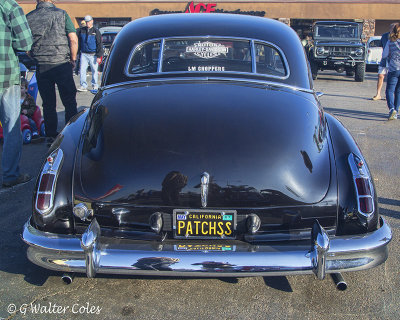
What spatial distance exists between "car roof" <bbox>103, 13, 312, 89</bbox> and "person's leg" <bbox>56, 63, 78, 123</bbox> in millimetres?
2205

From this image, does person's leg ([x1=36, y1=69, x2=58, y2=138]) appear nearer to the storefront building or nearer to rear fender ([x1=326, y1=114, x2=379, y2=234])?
rear fender ([x1=326, y1=114, x2=379, y2=234])

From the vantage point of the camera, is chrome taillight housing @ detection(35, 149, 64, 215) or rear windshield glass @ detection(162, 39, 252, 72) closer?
chrome taillight housing @ detection(35, 149, 64, 215)

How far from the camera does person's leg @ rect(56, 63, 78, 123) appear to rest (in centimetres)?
600

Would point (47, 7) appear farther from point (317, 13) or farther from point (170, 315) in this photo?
point (317, 13)

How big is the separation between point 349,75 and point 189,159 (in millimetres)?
14799

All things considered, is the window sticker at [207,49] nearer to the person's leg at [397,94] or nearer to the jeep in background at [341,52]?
the person's leg at [397,94]

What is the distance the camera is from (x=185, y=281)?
3.12 metres

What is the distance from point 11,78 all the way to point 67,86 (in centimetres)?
150

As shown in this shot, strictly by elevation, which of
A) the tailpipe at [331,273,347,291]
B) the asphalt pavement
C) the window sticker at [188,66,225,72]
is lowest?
the asphalt pavement

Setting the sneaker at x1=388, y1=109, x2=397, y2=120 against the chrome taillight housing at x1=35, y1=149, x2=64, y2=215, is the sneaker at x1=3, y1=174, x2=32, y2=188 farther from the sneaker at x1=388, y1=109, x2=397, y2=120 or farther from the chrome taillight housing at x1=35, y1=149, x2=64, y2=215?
the sneaker at x1=388, y1=109, x2=397, y2=120

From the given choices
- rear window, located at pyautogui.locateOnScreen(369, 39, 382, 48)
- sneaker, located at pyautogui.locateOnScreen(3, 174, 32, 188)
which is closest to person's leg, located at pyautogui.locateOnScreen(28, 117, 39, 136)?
sneaker, located at pyautogui.locateOnScreen(3, 174, 32, 188)

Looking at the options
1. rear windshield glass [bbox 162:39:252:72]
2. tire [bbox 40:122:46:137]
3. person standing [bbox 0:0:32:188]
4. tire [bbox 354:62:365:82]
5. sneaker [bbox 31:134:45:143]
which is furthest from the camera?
tire [bbox 354:62:365:82]

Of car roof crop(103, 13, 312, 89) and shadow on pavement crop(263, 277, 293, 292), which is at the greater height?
car roof crop(103, 13, 312, 89)

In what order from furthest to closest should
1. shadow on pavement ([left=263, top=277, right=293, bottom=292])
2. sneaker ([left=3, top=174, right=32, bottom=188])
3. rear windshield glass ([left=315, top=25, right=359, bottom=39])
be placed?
rear windshield glass ([left=315, top=25, right=359, bottom=39])
sneaker ([left=3, top=174, right=32, bottom=188])
shadow on pavement ([left=263, top=277, right=293, bottom=292])
